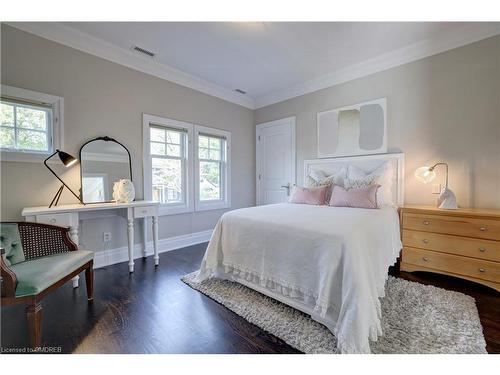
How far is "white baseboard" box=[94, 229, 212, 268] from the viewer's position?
9.02 feet

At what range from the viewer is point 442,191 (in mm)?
2445

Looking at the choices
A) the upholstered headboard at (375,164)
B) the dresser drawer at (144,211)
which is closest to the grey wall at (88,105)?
the dresser drawer at (144,211)

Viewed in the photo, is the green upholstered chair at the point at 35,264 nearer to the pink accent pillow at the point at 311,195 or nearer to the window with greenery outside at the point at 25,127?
the window with greenery outside at the point at 25,127

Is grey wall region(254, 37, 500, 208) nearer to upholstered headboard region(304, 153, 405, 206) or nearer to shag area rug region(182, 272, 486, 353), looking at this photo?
upholstered headboard region(304, 153, 405, 206)

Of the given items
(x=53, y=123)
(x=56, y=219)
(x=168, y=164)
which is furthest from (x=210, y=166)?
(x=56, y=219)

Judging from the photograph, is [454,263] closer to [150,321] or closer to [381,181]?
[381,181]

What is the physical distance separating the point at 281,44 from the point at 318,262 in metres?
2.60

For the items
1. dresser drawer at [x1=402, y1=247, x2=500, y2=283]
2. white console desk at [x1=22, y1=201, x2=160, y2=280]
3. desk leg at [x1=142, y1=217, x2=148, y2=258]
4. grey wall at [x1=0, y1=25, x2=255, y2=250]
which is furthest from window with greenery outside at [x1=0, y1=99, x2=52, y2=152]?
dresser drawer at [x1=402, y1=247, x2=500, y2=283]

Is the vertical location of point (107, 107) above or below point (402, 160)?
above

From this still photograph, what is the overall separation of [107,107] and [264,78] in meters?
2.38
